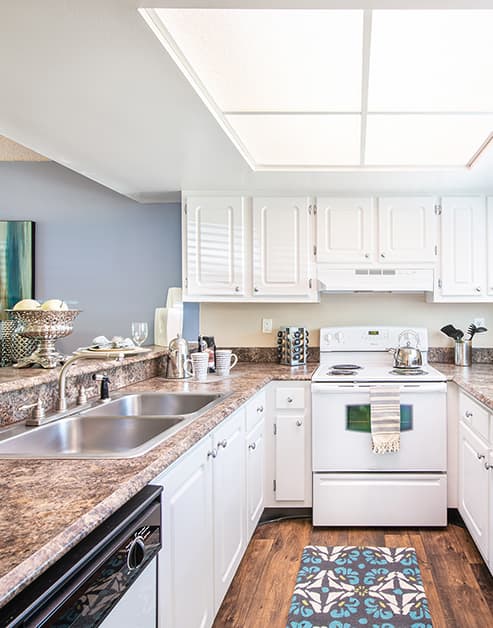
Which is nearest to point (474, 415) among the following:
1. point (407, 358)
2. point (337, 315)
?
point (407, 358)

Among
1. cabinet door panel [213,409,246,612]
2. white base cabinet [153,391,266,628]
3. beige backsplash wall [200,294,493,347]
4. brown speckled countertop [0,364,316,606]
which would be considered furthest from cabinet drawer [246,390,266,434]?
beige backsplash wall [200,294,493,347]

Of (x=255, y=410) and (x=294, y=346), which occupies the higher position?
(x=294, y=346)

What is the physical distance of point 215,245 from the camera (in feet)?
11.6

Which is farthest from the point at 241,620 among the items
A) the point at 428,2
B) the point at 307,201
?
the point at 307,201

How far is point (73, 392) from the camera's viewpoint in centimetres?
209

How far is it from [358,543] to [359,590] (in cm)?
51

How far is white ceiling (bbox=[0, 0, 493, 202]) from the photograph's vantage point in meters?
1.46

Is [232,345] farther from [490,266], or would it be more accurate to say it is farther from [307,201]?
[490,266]

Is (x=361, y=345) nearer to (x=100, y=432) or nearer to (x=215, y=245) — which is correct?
(x=215, y=245)

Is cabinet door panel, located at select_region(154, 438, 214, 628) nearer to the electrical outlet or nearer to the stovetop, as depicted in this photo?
the stovetop

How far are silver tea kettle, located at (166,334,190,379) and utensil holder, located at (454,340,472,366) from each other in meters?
1.96

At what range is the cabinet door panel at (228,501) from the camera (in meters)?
1.92

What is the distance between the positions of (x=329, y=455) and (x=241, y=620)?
1144 millimetres

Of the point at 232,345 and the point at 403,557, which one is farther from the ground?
the point at 232,345
